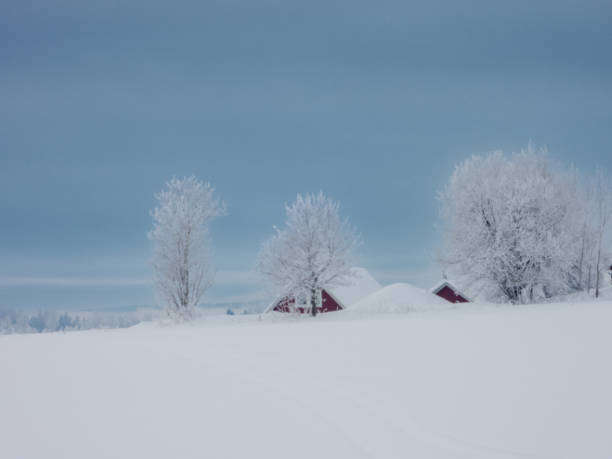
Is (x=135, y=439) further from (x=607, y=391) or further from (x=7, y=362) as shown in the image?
(x=7, y=362)

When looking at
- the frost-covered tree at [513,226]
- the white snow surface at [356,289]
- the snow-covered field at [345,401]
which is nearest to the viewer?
the snow-covered field at [345,401]

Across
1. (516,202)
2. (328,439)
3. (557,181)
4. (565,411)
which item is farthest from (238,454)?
(557,181)

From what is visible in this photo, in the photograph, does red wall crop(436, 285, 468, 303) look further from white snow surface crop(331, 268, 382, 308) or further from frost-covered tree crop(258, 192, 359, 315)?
frost-covered tree crop(258, 192, 359, 315)

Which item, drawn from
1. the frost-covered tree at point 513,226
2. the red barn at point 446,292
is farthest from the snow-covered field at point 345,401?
the red barn at point 446,292

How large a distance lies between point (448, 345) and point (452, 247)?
22.2 m

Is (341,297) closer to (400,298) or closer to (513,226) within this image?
(400,298)

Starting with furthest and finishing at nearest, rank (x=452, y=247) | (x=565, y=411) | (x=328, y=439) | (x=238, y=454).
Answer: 1. (x=452, y=247)
2. (x=565, y=411)
3. (x=328, y=439)
4. (x=238, y=454)

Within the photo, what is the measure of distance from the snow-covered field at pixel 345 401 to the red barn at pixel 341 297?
2419 centimetres

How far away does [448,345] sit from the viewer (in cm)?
1214

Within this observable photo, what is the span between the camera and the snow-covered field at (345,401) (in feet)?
21.2

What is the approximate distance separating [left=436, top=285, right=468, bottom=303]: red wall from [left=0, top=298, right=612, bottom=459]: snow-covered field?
42.4 m

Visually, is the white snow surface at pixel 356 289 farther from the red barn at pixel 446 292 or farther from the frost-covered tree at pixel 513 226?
the frost-covered tree at pixel 513 226

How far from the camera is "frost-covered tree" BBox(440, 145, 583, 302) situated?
99.6 ft

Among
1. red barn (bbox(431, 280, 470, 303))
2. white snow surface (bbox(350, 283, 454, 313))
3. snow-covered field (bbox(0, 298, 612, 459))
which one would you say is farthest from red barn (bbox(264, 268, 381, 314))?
snow-covered field (bbox(0, 298, 612, 459))
